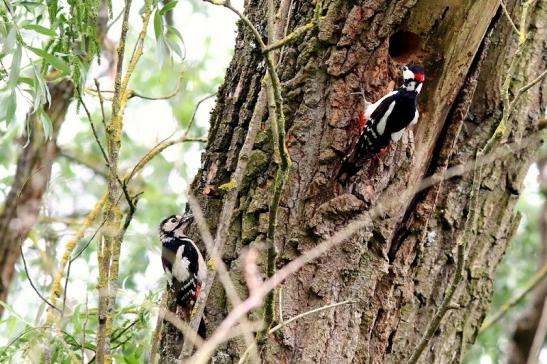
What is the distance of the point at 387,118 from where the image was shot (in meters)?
3.27

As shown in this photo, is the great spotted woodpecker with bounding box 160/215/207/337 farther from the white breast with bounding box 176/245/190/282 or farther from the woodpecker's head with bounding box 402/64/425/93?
the woodpecker's head with bounding box 402/64/425/93

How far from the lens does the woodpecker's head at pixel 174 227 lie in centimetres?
375

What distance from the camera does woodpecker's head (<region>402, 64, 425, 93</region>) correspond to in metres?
3.39

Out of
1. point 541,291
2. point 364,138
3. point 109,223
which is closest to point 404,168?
point 364,138

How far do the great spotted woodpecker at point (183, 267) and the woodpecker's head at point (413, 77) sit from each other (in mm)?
990

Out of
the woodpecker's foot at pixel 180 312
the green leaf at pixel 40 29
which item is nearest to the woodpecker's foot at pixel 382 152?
the woodpecker's foot at pixel 180 312

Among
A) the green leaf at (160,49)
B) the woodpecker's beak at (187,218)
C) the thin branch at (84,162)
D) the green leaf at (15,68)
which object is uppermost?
the thin branch at (84,162)

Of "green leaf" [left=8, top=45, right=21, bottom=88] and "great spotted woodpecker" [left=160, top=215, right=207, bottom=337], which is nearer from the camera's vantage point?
"green leaf" [left=8, top=45, right=21, bottom=88]

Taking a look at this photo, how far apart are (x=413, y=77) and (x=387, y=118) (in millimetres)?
253

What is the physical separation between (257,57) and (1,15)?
0.95 meters

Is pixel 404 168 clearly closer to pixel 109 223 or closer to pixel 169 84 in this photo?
pixel 109 223

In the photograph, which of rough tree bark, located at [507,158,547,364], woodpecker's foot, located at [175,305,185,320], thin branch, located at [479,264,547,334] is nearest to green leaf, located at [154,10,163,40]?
woodpecker's foot, located at [175,305,185,320]

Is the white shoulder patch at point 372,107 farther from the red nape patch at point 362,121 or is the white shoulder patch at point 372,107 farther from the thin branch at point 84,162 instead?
the thin branch at point 84,162

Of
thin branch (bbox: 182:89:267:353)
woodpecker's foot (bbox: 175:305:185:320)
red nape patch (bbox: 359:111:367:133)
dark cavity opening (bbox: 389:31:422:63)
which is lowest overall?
thin branch (bbox: 182:89:267:353)
